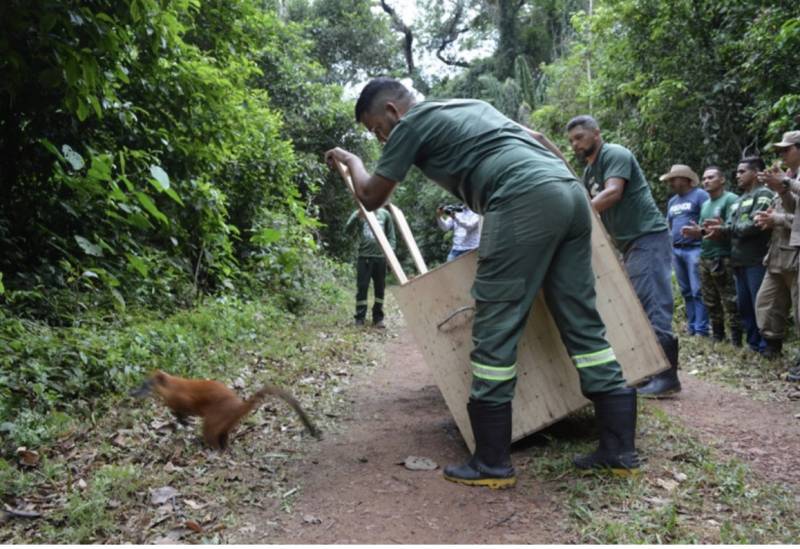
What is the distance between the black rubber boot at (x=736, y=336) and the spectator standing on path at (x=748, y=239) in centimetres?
27

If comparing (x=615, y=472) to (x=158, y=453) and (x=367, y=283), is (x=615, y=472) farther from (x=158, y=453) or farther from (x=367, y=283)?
(x=367, y=283)

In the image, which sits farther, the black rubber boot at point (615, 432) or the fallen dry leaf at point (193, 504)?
the black rubber boot at point (615, 432)

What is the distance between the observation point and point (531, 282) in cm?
256

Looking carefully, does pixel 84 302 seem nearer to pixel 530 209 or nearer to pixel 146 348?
pixel 146 348

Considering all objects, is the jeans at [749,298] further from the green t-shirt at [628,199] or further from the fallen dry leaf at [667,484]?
the fallen dry leaf at [667,484]

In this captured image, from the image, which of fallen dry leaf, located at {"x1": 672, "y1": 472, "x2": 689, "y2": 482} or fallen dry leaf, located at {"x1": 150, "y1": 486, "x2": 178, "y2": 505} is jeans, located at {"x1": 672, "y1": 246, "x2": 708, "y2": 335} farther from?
fallen dry leaf, located at {"x1": 150, "y1": 486, "x2": 178, "y2": 505}

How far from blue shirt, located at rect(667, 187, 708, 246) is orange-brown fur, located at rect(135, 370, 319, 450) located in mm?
5022

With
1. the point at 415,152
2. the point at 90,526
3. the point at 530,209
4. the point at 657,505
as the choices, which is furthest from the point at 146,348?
the point at 657,505

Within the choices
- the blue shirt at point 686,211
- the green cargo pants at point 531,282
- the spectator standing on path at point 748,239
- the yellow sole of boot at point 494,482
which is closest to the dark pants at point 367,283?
the blue shirt at point 686,211

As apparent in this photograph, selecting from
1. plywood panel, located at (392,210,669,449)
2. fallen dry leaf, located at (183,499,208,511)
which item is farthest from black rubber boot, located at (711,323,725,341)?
fallen dry leaf, located at (183,499,208,511)

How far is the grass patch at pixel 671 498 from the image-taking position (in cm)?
212

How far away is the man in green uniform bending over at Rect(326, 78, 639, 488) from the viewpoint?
2531 mm

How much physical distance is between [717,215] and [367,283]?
4.31 metres

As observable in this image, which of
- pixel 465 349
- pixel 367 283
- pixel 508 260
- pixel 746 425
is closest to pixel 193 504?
pixel 465 349
